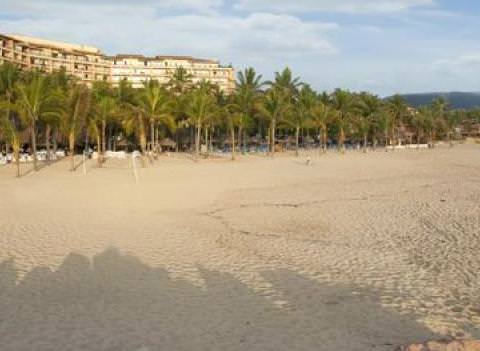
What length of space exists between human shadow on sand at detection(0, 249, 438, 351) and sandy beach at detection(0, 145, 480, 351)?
0.08ft

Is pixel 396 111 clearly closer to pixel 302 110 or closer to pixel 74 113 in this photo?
pixel 302 110

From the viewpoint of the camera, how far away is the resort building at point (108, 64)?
77.1 m

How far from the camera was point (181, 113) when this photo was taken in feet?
159

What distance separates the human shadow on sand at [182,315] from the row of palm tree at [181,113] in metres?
19.5

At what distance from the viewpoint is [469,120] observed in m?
107

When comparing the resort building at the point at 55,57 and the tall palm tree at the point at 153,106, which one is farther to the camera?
the resort building at the point at 55,57

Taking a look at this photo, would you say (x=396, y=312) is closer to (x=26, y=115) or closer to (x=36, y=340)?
(x=36, y=340)

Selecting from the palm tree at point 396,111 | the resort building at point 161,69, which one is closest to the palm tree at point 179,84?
the palm tree at point 396,111

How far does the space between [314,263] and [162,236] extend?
397cm

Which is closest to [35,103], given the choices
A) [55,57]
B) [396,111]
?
[55,57]

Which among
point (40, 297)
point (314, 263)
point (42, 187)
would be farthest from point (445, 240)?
point (42, 187)

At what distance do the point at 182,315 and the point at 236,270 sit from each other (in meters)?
2.45

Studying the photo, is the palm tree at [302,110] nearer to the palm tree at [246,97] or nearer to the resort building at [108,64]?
the palm tree at [246,97]

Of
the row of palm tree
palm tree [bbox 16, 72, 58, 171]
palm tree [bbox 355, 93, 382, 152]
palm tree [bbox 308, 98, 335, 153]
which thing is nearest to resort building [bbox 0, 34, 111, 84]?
the row of palm tree
